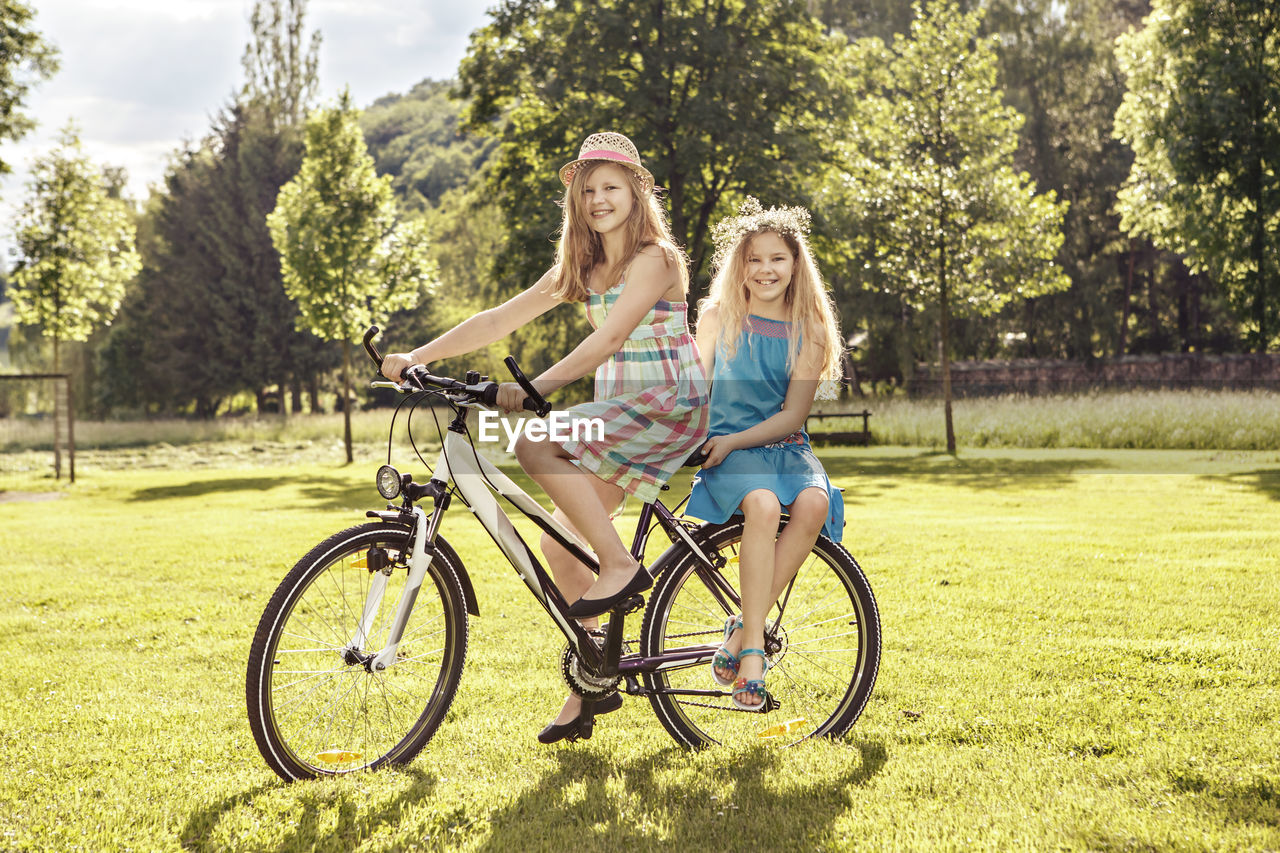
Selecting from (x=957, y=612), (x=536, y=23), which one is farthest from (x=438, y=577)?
(x=536, y=23)

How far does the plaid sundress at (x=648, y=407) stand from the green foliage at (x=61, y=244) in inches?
732

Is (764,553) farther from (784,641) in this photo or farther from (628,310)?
(628,310)

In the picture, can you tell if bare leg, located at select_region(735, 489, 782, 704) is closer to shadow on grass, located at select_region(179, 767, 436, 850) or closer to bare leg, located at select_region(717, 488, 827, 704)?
bare leg, located at select_region(717, 488, 827, 704)

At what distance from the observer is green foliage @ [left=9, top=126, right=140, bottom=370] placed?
18359 mm

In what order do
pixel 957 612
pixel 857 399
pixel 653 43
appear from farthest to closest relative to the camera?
pixel 857 399
pixel 653 43
pixel 957 612

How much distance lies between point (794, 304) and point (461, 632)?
1.66m

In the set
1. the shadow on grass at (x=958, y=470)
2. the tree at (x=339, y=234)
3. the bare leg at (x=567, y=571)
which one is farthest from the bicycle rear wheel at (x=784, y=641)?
the tree at (x=339, y=234)

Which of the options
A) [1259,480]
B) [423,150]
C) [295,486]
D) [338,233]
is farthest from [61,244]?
[423,150]

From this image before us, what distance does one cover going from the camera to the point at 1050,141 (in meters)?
31.5

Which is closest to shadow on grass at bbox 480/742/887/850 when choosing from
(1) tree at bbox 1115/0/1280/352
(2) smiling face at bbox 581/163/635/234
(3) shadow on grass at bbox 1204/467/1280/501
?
(2) smiling face at bbox 581/163/635/234

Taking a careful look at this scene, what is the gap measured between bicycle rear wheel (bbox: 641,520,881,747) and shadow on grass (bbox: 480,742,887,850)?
0.18 m

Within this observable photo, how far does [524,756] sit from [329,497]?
11239mm

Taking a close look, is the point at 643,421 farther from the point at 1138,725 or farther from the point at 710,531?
the point at 1138,725

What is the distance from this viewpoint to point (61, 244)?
1850 cm
